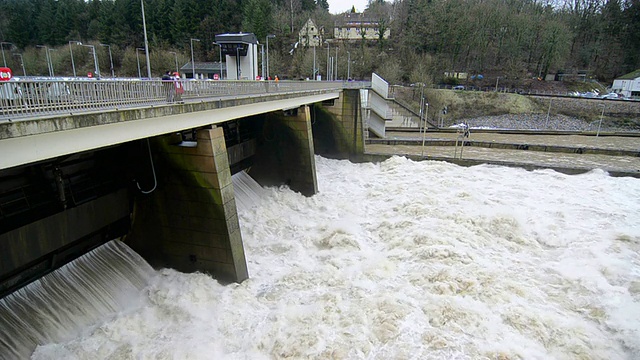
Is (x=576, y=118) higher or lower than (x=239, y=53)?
lower

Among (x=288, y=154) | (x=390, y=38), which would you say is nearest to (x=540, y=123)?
(x=390, y=38)

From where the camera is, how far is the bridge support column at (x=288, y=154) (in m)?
18.8

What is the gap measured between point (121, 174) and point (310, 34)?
7300 cm

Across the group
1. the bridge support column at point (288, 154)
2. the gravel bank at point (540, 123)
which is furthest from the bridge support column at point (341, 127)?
the gravel bank at point (540, 123)

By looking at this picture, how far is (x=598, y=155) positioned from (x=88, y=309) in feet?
97.3

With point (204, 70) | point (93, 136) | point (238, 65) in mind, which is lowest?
point (204, 70)

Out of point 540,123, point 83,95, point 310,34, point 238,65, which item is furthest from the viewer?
point 310,34

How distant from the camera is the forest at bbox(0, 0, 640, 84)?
201 ft

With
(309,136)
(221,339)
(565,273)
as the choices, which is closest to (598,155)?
(565,273)

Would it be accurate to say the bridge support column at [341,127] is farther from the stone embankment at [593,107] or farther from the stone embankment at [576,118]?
the stone embankment at [593,107]

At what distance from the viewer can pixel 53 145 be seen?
250 inches

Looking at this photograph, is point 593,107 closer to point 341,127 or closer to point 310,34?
point 341,127

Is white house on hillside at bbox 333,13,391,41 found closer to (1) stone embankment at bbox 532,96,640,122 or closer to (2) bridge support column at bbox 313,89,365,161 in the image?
(1) stone embankment at bbox 532,96,640,122

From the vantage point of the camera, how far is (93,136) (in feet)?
23.4
